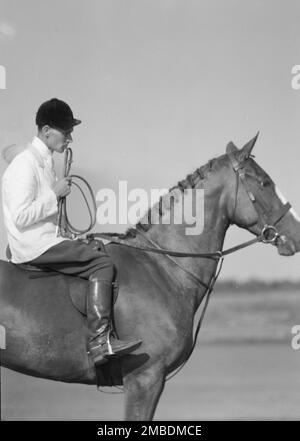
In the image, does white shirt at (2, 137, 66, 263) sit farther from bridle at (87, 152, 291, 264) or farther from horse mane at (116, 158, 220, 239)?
horse mane at (116, 158, 220, 239)

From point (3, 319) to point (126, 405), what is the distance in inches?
39.8

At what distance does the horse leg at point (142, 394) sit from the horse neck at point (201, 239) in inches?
26.0

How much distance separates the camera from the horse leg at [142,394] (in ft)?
15.4

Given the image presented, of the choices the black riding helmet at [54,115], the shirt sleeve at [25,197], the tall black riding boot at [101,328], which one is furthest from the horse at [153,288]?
the black riding helmet at [54,115]

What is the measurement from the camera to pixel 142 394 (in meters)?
4.69

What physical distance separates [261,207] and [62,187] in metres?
1.43

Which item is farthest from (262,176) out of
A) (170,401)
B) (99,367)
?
(170,401)

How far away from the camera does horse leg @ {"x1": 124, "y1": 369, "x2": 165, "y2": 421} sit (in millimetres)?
4688

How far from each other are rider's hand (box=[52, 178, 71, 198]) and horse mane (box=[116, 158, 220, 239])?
0.52 meters

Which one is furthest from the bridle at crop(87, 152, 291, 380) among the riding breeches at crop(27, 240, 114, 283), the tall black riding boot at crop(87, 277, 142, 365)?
the tall black riding boot at crop(87, 277, 142, 365)

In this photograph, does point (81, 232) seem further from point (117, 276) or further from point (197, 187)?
point (197, 187)

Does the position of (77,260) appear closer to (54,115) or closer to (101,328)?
(101,328)

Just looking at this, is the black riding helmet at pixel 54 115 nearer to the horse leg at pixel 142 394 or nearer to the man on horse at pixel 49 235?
the man on horse at pixel 49 235

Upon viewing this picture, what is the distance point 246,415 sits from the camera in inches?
322
